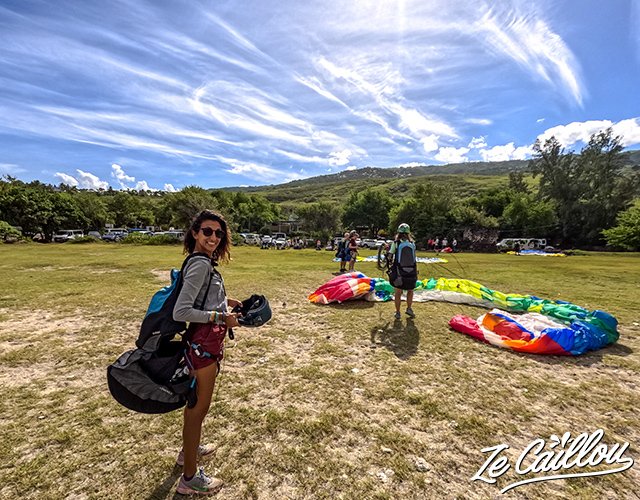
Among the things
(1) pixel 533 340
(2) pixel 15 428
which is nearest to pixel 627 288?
(1) pixel 533 340

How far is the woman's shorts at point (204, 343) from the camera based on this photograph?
2.45 meters

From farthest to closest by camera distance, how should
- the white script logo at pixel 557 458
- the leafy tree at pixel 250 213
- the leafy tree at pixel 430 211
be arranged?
1. the leafy tree at pixel 250 213
2. the leafy tree at pixel 430 211
3. the white script logo at pixel 557 458

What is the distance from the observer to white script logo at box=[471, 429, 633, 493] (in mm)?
2930

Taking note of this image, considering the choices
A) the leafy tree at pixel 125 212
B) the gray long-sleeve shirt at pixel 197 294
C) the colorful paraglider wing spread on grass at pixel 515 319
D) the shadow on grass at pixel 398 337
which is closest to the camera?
the gray long-sleeve shirt at pixel 197 294

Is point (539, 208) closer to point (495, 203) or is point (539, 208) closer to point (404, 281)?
point (495, 203)

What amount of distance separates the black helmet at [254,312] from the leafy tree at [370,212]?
7860cm

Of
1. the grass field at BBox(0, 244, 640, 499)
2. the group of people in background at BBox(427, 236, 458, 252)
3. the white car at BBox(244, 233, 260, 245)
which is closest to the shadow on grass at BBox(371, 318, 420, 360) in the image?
the grass field at BBox(0, 244, 640, 499)

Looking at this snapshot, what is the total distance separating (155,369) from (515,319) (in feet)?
22.7

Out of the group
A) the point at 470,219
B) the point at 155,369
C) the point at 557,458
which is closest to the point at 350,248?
the point at 557,458

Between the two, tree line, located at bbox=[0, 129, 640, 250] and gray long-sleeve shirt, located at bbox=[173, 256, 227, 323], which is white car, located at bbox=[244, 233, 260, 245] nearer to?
tree line, located at bbox=[0, 129, 640, 250]

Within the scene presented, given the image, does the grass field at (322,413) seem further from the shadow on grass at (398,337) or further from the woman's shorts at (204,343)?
the woman's shorts at (204,343)

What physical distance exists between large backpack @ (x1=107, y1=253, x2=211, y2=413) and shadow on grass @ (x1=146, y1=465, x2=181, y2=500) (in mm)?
834

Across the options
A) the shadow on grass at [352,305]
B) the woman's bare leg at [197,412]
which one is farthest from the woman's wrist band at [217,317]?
the shadow on grass at [352,305]

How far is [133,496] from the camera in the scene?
8.48ft
